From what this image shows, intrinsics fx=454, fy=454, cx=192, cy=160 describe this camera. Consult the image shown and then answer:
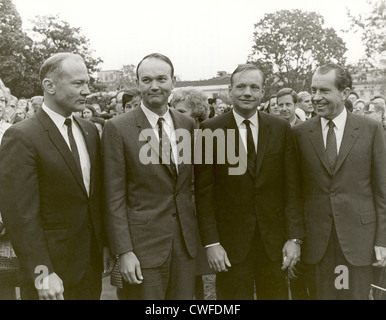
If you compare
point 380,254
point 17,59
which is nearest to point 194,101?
point 380,254

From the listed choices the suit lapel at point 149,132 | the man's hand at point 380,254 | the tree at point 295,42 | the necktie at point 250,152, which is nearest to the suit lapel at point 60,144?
the suit lapel at point 149,132

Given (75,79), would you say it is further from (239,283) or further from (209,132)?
(239,283)

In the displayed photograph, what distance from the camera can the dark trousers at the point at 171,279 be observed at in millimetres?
3150

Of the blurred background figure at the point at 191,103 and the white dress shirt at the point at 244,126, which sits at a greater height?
the blurred background figure at the point at 191,103

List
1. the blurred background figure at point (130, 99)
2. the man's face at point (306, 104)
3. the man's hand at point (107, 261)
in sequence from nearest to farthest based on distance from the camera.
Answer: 1. the man's hand at point (107, 261)
2. the blurred background figure at point (130, 99)
3. the man's face at point (306, 104)

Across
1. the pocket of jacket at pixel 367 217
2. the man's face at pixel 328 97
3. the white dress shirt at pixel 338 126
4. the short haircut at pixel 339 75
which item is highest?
the short haircut at pixel 339 75

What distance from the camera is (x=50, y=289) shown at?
9.12 ft

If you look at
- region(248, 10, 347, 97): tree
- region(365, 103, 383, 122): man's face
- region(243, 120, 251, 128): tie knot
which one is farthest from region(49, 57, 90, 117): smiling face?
region(248, 10, 347, 97): tree

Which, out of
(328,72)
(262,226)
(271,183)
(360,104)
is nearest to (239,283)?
(262,226)

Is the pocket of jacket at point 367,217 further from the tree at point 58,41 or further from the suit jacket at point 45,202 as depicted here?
the tree at point 58,41

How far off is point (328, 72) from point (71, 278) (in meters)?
2.46

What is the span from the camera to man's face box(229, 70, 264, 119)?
346 centimetres

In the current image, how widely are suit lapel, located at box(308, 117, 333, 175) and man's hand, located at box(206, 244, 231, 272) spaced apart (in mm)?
1024

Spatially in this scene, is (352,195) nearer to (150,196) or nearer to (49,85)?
(150,196)
